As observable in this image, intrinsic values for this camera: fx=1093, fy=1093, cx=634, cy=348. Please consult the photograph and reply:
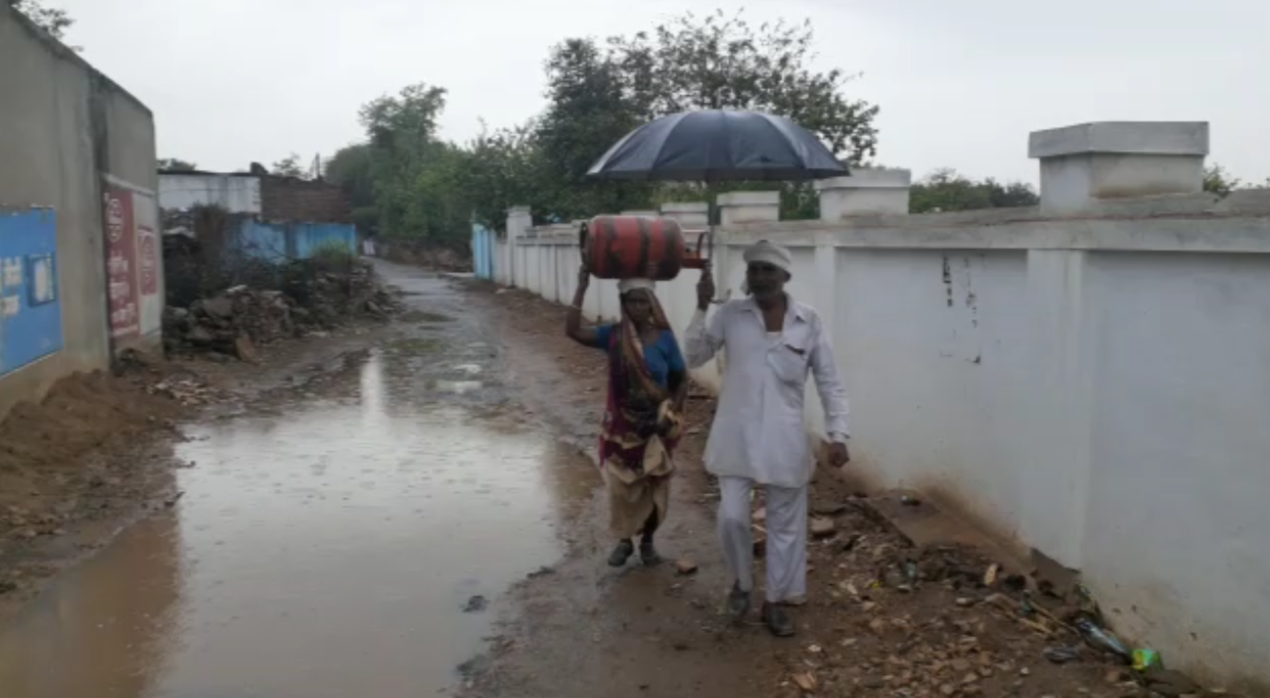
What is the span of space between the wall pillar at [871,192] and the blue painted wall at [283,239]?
13.0 meters

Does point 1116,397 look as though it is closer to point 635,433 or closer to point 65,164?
point 635,433

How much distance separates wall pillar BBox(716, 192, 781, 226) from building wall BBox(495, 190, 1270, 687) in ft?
13.6

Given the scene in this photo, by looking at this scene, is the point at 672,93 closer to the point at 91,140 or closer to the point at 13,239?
the point at 91,140

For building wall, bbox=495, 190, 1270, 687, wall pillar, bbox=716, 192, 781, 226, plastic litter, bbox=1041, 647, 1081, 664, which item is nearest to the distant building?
wall pillar, bbox=716, 192, 781, 226

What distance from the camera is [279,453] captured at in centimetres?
870

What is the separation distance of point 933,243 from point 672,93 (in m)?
19.5

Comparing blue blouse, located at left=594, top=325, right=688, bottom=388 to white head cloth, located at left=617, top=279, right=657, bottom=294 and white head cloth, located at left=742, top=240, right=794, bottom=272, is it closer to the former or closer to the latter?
white head cloth, located at left=617, top=279, right=657, bottom=294

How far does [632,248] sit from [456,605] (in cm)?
189

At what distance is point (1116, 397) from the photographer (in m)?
4.05

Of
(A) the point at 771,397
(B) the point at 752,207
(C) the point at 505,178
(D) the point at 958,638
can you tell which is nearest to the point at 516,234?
(C) the point at 505,178

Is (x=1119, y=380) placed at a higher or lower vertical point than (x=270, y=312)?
higher

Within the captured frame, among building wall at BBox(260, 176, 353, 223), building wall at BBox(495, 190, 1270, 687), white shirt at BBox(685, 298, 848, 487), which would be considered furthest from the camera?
building wall at BBox(260, 176, 353, 223)

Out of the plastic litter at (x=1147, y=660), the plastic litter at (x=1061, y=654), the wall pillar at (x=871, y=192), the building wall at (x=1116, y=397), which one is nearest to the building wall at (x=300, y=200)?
the wall pillar at (x=871, y=192)

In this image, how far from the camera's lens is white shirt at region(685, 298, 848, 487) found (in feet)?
15.1
